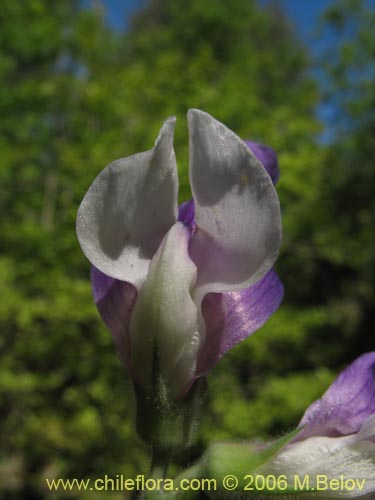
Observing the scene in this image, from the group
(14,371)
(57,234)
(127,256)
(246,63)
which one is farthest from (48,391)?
(246,63)

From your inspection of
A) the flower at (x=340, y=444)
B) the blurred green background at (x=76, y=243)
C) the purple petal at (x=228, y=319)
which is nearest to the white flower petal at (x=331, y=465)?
the flower at (x=340, y=444)

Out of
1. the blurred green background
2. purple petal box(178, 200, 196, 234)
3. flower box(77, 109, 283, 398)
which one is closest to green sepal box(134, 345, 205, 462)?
flower box(77, 109, 283, 398)

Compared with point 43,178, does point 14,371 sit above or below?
below

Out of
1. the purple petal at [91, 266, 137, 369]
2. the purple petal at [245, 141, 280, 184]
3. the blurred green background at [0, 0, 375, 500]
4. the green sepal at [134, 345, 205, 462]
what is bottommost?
the blurred green background at [0, 0, 375, 500]

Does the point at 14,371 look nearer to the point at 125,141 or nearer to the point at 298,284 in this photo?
the point at 125,141

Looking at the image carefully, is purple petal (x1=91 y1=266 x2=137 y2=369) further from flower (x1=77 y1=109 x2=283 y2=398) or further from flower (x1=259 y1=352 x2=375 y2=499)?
flower (x1=259 y1=352 x2=375 y2=499)
